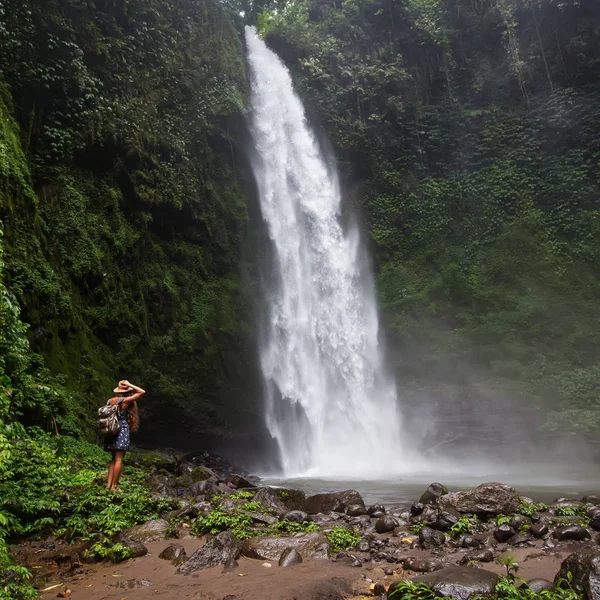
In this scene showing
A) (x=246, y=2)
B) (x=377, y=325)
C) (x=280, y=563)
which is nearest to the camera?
(x=280, y=563)

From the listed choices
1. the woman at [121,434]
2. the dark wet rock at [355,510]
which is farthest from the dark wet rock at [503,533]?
the woman at [121,434]

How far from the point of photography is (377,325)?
16.7 metres

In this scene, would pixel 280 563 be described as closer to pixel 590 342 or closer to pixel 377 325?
pixel 377 325

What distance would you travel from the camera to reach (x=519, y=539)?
433cm

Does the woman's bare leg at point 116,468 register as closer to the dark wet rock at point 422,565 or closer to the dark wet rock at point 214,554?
the dark wet rock at point 214,554

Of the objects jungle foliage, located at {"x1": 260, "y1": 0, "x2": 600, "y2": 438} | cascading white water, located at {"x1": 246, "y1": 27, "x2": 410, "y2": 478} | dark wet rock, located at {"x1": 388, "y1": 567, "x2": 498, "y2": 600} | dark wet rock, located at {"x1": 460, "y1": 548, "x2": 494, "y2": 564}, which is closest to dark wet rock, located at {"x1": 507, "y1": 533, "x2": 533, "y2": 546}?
dark wet rock, located at {"x1": 460, "y1": 548, "x2": 494, "y2": 564}

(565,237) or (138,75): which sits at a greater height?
(138,75)

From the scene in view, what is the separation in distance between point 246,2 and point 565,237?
53.0 feet

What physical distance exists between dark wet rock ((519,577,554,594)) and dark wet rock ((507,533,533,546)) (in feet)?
3.79

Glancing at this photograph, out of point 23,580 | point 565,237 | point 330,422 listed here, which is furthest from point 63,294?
point 565,237

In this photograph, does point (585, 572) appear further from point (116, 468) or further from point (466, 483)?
point (466, 483)

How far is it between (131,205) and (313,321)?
20.1 feet

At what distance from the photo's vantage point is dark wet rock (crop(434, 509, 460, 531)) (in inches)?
186

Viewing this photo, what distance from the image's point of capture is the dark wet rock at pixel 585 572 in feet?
9.42
